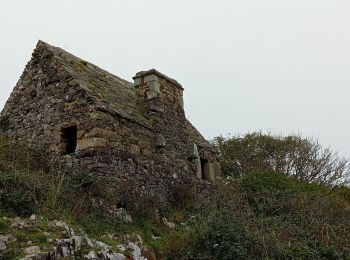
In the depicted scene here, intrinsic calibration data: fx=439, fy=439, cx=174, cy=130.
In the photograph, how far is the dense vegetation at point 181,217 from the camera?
315 inches

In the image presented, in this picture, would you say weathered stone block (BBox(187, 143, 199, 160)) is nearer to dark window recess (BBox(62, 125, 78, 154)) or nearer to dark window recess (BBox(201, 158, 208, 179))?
dark window recess (BBox(201, 158, 208, 179))

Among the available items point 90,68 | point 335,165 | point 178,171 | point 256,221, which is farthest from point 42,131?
point 335,165

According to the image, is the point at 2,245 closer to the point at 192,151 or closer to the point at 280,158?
the point at 192,151

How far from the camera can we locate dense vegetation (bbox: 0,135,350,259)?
799 cm

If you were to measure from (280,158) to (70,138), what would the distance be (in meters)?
16.6

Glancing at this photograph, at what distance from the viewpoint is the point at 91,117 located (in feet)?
34.2

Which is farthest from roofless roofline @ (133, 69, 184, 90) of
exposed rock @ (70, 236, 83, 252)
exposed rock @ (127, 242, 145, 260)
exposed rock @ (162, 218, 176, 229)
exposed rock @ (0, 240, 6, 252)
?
exposed rock @ (0, 240, 6, 252)

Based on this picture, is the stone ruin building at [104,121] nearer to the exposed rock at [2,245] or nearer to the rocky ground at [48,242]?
the rocky ground at [48,242]

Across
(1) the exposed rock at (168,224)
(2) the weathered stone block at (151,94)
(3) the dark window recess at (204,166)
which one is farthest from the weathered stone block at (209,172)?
(1) the exposed rock at (168,224)

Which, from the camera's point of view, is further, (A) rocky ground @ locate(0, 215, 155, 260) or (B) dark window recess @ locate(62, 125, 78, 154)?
(B) dark window recess @ locate(62, 125, 78, 154)

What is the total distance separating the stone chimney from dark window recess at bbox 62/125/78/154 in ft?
8.99

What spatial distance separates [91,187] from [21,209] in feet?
6.93

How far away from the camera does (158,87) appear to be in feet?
43.4

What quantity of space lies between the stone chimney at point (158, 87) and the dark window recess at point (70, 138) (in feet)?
8.99
